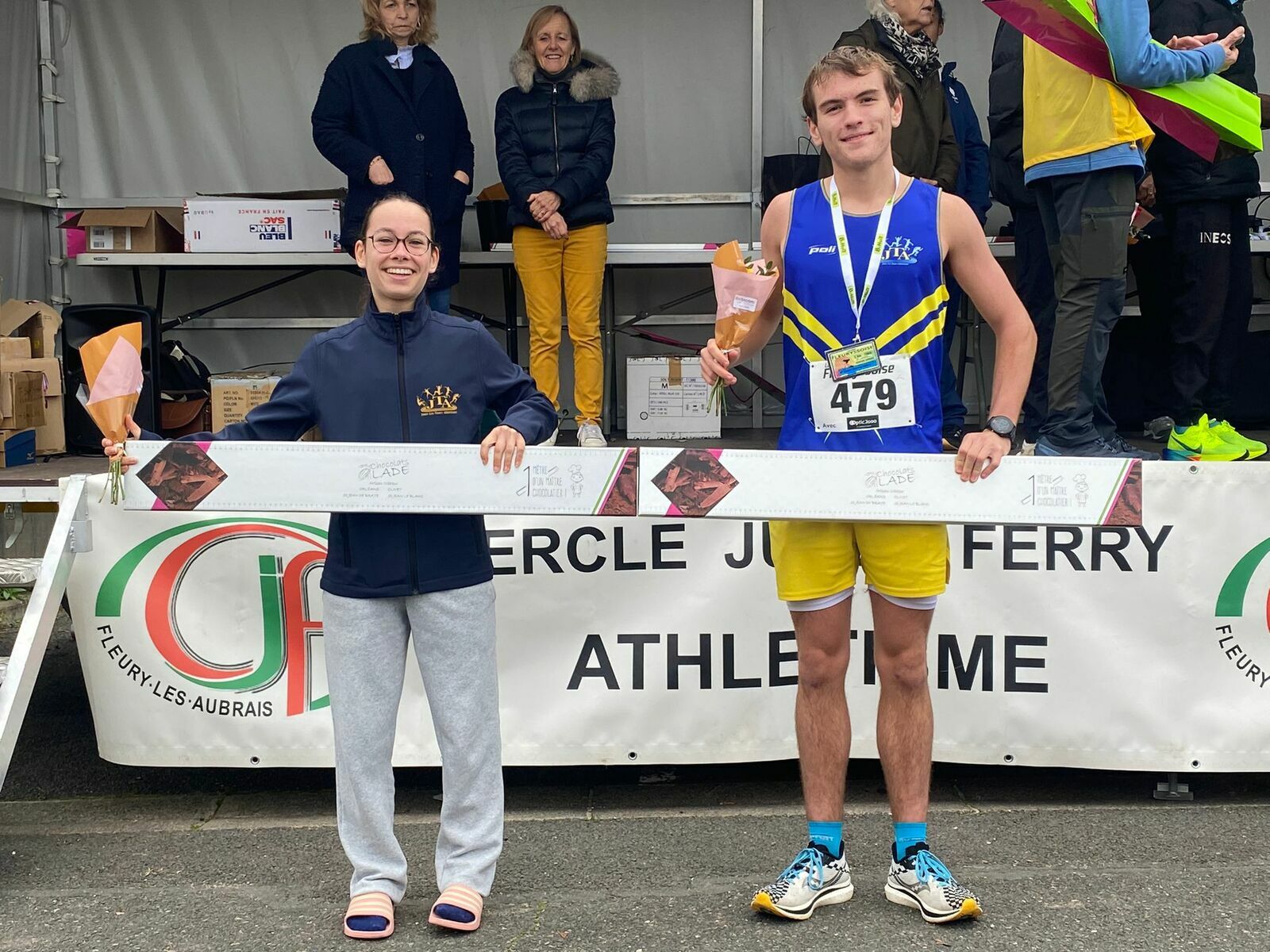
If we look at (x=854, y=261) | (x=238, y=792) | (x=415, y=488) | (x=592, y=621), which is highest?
(x=854, y=261)

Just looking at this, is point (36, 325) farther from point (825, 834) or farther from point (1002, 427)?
point (1002, 427)

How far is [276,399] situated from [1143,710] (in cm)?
250

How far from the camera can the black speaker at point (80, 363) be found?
5715 mm

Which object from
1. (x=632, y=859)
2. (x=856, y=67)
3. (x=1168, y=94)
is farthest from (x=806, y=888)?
(x=1168, y=94)

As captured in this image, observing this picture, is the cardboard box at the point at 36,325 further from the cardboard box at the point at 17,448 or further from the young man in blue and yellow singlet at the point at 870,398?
the young man in blue and yellow singlet at the point at 870,398

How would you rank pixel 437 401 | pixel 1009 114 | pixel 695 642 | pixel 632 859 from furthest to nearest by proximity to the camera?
pixel 1009 114
pixel 695 642
pixel 632 859
pixel 437 401

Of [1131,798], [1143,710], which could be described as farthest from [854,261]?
[1131,798]

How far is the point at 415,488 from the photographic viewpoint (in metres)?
2.78

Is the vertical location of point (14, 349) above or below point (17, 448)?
above

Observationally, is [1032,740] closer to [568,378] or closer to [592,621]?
[592,621]

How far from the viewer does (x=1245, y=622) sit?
375 cm

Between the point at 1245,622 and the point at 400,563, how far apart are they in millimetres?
2381

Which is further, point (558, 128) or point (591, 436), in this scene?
point (558, 128)

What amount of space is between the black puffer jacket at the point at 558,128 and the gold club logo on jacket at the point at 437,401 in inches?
123
